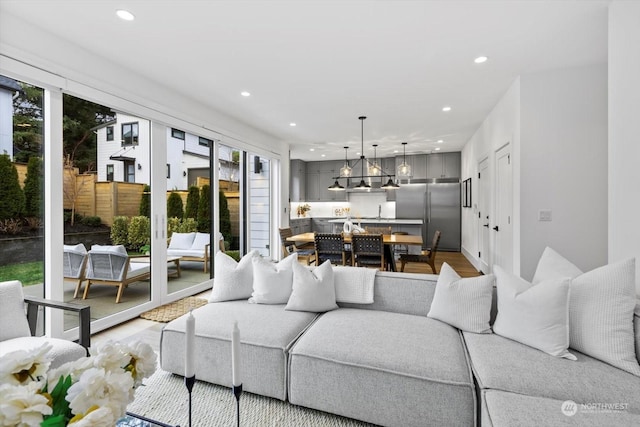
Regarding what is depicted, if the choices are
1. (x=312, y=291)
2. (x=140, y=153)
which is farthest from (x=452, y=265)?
(x=140, y=153)

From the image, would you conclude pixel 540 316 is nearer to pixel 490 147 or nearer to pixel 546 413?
pixel 546 413

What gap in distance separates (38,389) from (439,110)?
4.90m

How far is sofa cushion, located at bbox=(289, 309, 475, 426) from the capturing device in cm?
148

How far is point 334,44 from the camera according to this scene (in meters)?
2.68

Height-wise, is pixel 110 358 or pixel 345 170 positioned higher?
pixel 345 170

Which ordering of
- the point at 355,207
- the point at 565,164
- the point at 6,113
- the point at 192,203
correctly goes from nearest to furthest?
the point at 6,113, the point at 565,164, the point at 192,203, the point at 355,207

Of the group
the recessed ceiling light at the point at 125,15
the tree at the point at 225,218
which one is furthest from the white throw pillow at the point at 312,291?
the tree at the point at 225,218

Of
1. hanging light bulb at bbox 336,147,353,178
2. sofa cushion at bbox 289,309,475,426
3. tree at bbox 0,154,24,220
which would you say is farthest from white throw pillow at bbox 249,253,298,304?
hanging light bulb at bbox 336,147,353,178

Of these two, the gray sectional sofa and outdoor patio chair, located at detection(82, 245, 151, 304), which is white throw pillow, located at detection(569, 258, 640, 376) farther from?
outdoor patio chair, located at detection(82, 245, 151, 304)

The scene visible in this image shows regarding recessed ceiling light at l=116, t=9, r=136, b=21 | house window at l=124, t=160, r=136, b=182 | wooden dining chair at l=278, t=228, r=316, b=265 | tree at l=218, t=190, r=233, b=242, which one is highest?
recessed ceiling light at l=116, t=9, r=136, b=21

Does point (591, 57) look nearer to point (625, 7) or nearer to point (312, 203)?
point (625, 7)

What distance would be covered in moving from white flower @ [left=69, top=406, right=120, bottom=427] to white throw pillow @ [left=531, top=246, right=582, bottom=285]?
2.19 meters

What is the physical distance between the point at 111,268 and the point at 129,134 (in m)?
1.44

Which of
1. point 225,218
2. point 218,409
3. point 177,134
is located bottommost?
point 218,409
